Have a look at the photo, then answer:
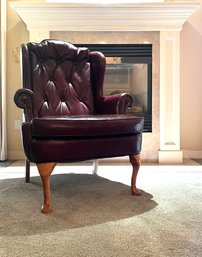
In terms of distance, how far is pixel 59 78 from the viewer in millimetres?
2289

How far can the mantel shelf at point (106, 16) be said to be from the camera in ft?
9.43

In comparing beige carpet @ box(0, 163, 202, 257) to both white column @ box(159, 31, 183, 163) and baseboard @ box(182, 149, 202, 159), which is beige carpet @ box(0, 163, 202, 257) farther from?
baseboard @ box(182, 149, 202, 159)

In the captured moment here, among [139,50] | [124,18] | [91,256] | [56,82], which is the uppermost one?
[124,18]

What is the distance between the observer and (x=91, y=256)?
106cm

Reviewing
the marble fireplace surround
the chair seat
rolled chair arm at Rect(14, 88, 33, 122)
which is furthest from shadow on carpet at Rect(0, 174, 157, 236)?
the marble fireplace surround

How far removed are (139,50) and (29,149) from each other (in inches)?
77.8

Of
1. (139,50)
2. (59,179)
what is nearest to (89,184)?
(59,179)

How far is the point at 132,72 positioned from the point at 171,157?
1.00 metres

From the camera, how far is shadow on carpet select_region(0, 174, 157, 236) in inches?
53.7

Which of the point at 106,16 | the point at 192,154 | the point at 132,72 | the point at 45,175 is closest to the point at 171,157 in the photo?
the point at 192,154

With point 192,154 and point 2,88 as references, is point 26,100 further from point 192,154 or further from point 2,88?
point 192,154

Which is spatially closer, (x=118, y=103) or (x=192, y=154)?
(x=118, y=103)

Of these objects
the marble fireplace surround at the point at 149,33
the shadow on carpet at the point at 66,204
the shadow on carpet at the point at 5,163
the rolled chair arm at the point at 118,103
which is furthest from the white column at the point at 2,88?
the rolled chair arm at the point at 118,103

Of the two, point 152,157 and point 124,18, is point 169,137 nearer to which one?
point 152,157
